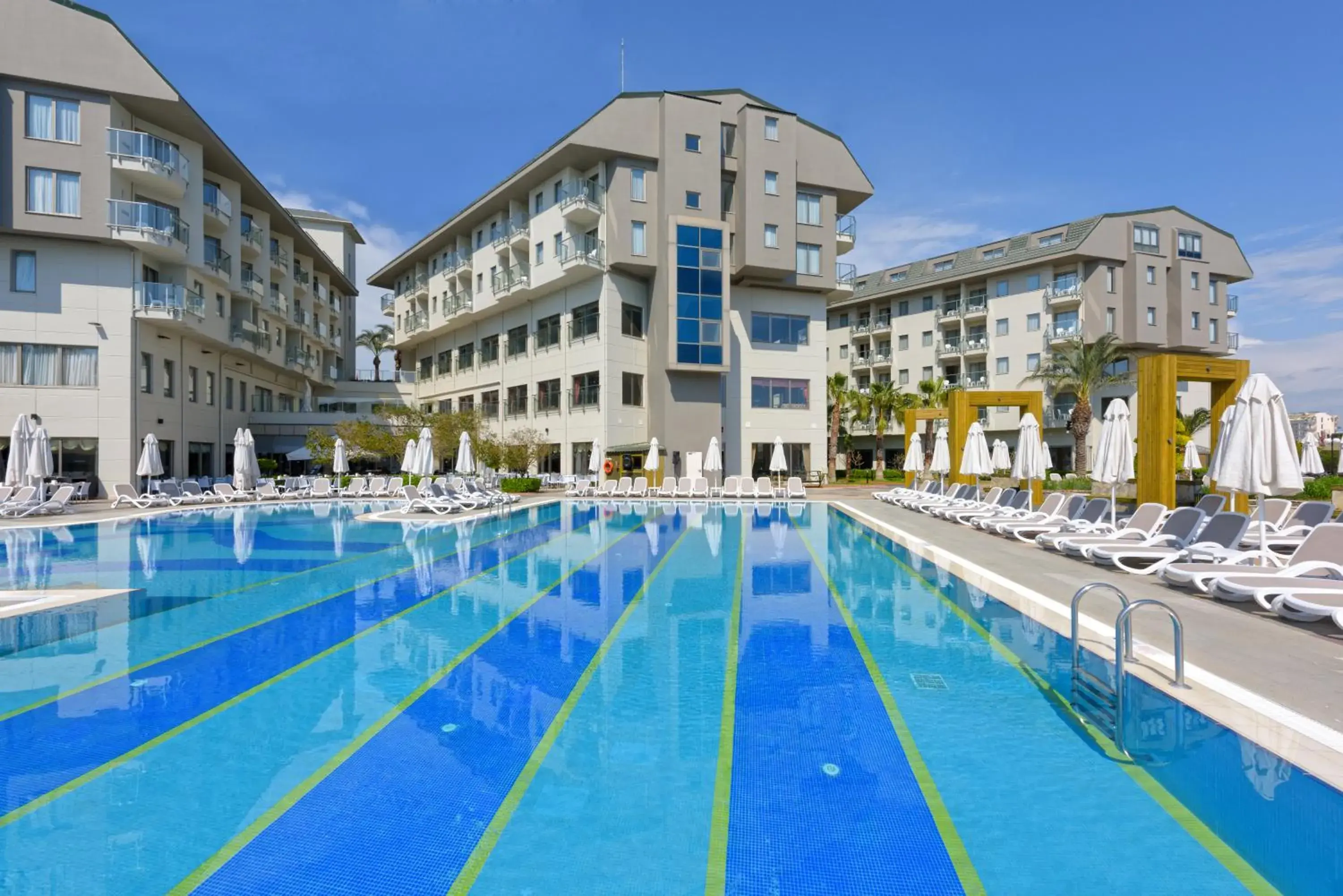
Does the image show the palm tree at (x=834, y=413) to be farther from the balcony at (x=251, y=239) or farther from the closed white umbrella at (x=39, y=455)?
the closed white umbrella at (x=39, y=455)

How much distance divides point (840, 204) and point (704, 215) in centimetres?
1026

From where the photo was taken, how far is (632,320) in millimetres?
36219

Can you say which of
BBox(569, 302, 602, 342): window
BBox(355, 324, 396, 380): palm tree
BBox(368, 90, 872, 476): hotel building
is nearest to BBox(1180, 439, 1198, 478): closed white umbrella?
BBox(368, 90, 872, 476): hotel building

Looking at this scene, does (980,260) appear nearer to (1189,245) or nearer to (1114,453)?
(1189,245)

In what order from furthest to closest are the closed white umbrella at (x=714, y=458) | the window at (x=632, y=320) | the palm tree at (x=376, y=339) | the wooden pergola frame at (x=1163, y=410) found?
the palm tree at (x=376, y=339) → the window at (x=632, y=320) → the closed white umbrella at (x=714, y=458) → the wooden pergola frame at (x=1163, y=410)

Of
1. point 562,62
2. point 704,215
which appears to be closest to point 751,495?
point 704,215

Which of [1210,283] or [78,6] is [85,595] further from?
[1210,283]

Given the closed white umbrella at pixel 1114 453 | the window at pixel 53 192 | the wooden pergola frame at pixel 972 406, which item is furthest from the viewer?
the window at pixel 53 192

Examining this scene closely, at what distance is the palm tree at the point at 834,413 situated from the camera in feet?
149

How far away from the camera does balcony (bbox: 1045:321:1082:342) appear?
145ft

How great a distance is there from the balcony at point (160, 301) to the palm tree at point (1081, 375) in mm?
43724

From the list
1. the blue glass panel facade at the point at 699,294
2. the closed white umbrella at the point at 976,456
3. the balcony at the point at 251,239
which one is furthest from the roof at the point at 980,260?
the balcony at the point at 251,239

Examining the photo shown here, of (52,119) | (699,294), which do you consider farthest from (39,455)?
(699,294)

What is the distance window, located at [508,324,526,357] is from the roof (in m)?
18.9
